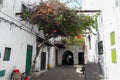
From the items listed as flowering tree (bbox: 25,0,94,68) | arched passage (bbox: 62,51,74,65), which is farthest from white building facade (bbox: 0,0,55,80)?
arched passage (bbox: 62,51,74,65)

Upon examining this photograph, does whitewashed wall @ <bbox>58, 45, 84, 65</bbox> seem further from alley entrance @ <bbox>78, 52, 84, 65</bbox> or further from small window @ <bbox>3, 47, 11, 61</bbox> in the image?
small window @ <bbox>3, 47, 11, 61</bbox>

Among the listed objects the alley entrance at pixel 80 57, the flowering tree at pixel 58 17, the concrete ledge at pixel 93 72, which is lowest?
the concrete ledge at pixel 93 72

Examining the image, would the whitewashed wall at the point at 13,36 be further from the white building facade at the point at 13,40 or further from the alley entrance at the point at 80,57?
the alley entrance at the point at 80,57

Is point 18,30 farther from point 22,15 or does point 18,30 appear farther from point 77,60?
point 77,60

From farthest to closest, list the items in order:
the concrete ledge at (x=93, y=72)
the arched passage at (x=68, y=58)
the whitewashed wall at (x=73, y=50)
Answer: the arched passage at (x=68, y=58) → the whitewashed wall at (x=73, y=50) → the concrete ledge at (x=93, y=72)

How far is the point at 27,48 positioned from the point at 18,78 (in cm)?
329

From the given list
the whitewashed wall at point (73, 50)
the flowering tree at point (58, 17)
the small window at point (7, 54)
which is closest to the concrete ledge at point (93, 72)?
the flowering tree at point (58, 17)

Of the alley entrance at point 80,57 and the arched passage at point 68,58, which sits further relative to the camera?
the arched passage at point 68,58

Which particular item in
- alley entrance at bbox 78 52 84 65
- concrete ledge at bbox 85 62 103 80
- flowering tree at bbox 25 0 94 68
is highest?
flowering tree at bbox 25 0 94 68

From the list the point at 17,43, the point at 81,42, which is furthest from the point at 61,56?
the point at 17,43

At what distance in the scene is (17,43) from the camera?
9195 millimetres

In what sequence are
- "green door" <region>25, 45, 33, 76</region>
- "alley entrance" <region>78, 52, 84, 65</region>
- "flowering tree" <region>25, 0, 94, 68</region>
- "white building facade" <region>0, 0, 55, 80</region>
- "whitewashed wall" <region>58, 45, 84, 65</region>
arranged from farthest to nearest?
"alley entrance" <region>78, 52, 84, 65</region>, "whitewashed wall" <region>58, 45, 84, 65</region>, "green door" <region>25, 45, 33, 76</region>, "flowering tree" <region>25, 0, 94, 68</region>, "white building facade" <region>0, 0, 55, 80</region>

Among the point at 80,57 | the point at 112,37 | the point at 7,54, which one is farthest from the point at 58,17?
the point at 80,57

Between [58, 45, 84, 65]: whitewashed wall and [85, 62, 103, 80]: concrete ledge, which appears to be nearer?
[85, 62, 103, 80]: concrete ledge
